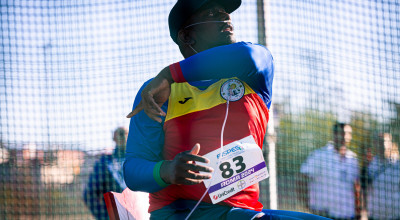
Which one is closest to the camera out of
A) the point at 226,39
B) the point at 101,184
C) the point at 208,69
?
the point at 208,69

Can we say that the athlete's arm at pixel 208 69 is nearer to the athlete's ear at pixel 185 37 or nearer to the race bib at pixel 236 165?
the race bib at pixel 236 165

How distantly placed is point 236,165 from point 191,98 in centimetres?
32

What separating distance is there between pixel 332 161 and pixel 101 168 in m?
2.54

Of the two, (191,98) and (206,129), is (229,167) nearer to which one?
(206,129)

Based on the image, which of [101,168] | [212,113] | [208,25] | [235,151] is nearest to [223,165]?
[235,151]

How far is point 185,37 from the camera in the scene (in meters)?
2.13

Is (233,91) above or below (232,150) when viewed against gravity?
above

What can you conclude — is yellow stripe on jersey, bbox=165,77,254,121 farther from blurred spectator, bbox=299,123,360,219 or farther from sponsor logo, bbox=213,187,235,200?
blurred spectator, bbox=299,123,360,219

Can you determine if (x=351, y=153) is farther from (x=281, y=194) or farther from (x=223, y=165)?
(x=223, y=165)

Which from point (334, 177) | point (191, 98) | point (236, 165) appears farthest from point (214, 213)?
point (334, 177)

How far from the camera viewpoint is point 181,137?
5.74 feet

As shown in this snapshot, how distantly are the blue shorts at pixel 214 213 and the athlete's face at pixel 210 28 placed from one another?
721mm

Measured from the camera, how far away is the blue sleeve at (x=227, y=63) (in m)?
1.62

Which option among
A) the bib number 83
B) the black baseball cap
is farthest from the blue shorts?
the black baseball cap
